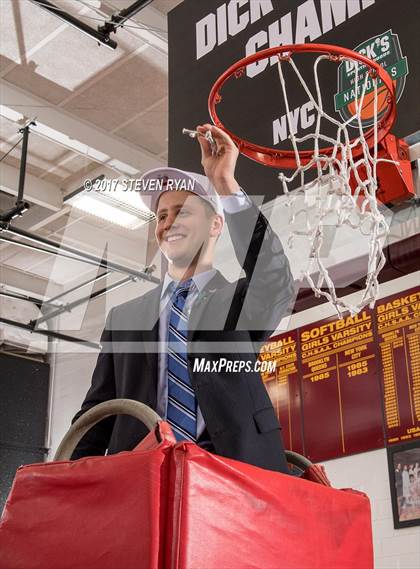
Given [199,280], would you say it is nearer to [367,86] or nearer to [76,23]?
[367,86]

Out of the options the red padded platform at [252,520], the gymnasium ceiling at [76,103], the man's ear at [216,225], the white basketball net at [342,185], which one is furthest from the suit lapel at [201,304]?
the gymnasium ceiling at [76,103]

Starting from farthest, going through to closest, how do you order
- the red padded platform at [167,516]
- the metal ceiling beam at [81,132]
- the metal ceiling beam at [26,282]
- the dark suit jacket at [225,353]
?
the metal ceiling beam at [26,282]
the metal ceiling beam at [81,132]
the dark suit jacket at [225,353]
the red padded platform at [167,516]

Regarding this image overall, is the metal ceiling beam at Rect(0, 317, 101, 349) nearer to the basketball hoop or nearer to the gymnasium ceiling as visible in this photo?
the gymnasium ceiling

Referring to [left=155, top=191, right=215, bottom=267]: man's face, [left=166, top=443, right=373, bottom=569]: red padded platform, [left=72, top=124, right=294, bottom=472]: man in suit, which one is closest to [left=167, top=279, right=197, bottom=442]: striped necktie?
[left=72, top=124, right=294, bottom=472]: man in suit

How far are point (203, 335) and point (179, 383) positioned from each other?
12cm

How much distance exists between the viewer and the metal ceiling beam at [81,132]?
583cm

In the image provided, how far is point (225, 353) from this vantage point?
5.38ft

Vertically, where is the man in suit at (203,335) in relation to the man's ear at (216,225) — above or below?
below

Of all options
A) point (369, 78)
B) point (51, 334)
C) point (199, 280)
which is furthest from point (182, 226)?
point (51, 334)

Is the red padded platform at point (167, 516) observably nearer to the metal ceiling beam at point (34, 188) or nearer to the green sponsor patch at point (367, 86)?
the green sponsor patch at point (367, 86)

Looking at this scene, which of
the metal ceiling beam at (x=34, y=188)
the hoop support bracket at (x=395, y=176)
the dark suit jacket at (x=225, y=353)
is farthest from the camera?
the metal ceiling beam at (x=34, y=188)

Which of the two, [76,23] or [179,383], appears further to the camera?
[76,23]

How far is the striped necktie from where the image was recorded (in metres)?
1.60

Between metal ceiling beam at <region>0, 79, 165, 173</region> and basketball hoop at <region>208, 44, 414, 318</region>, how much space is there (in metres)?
2.99
